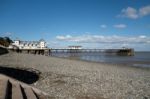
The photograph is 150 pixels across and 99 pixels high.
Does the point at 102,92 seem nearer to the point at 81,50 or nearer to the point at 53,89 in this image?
the point at 53,89

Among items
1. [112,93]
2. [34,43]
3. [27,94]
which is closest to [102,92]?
[112,93]

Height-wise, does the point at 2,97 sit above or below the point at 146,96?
above

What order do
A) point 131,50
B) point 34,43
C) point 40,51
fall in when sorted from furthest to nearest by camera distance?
point 34,43, point 131,50, point 40,51

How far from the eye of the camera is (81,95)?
8508 millimetres

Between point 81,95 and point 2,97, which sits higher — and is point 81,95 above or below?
below

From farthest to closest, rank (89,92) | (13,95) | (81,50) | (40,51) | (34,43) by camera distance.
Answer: (81,50) → (34,43) → (40,51) → (89,92) → (13,95)

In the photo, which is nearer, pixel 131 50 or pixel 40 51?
pixel 40 51

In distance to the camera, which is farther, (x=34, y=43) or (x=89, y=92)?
(x=34, y=43)

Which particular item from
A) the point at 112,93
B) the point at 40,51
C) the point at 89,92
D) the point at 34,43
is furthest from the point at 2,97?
the point at 34,43

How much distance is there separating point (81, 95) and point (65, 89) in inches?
44.2

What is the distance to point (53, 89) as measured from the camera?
367 inches

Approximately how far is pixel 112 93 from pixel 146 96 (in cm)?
137

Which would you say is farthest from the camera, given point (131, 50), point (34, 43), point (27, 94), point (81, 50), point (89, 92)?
point (81, 50)

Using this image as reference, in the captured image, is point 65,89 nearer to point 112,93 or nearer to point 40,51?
point 112,93
